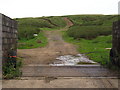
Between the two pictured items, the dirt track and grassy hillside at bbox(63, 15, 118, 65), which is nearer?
the dirt track

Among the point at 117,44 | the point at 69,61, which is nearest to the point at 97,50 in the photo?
the point at 69,61

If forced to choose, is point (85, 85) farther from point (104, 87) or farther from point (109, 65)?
point (109, 65)

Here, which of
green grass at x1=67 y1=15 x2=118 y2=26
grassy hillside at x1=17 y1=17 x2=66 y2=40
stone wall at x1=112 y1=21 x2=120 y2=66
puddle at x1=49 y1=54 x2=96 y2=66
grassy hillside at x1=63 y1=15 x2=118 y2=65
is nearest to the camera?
stone wall at x1=112 y1=21 x2=120 y2=66

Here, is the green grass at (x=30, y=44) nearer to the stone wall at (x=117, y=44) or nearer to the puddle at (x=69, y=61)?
the puddle at (x=69, y=61)

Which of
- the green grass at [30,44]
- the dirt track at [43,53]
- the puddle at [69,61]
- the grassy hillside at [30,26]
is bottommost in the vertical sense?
the puddle at [69,61]

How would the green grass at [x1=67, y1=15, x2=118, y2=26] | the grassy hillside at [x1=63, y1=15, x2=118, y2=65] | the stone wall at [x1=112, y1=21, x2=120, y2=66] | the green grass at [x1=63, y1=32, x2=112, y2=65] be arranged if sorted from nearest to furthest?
the stone wall at [x1=112, y1=21, x2=120, y2=66] → the green grass at [x1=63, y1=32, x2=112, y2=65] → the grassy hillside at [x1=63, y1=15, x2=118, y2=65] → the green grass at [x1=67, y1=15, x2=118, y2=26]

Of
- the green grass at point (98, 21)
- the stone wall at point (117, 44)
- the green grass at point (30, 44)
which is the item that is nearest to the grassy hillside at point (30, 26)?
the green grass at point (30, 44)

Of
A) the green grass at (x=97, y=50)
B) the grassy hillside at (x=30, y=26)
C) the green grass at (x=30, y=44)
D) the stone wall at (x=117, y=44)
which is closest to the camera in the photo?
the stone wall at (x=117, y=44)

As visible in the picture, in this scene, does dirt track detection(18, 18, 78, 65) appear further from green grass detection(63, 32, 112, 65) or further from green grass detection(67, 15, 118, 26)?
green grass detection(67, 15, 118, 26)

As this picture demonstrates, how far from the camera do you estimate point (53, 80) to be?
4.60m

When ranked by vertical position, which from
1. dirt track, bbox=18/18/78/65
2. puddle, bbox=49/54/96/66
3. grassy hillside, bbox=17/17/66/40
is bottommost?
puddle, bbox=49/54/96/66

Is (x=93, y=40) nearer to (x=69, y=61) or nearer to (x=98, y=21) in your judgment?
(x=69, y=61)

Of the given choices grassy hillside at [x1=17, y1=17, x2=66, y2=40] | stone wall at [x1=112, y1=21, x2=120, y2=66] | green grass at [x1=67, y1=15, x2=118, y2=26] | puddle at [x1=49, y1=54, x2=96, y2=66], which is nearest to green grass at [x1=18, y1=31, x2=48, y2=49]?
grassy hillside at [x1=17, y1=17, x2=66, y2=40]

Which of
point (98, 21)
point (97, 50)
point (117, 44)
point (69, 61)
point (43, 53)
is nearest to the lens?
point (117, 44)
